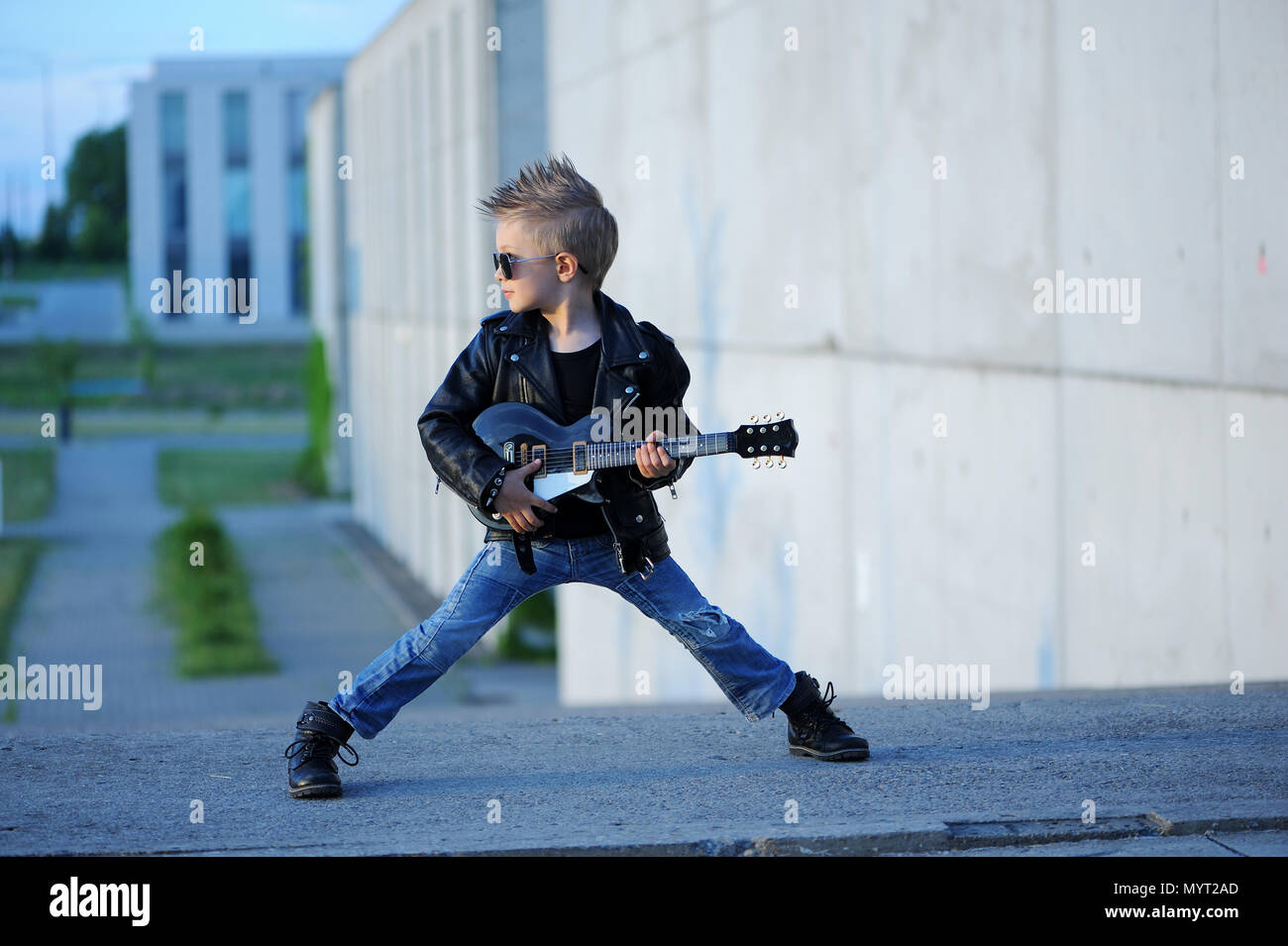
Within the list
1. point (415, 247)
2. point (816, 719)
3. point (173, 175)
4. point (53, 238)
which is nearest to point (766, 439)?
point (816, 719)

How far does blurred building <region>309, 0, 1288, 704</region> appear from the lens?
20.1 feet

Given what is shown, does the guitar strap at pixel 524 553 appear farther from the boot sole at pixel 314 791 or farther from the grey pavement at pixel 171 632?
the grey pavement at pixel 171 632

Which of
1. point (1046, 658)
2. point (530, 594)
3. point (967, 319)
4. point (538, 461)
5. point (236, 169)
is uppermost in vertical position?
point (236, 169)

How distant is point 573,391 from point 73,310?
88888 millimetres

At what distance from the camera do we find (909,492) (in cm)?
887

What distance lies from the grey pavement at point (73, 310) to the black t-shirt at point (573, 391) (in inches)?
3052

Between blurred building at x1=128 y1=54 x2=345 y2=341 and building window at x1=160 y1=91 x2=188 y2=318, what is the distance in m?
0.05

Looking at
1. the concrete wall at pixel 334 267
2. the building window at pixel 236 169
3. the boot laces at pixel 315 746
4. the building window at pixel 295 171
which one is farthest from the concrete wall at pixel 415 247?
the building window at pixel 236 169

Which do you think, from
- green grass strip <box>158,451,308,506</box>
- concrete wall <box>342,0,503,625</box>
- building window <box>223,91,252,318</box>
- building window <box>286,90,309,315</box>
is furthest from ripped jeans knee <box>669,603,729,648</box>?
building window <box>223,91,252,318</box>

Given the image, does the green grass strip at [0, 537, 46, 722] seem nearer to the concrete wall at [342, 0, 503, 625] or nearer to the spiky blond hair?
the concrete wall at [342, 0, 503, 625]

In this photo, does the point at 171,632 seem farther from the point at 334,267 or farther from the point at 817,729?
the point at 334,267

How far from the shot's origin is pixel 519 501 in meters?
4.12
